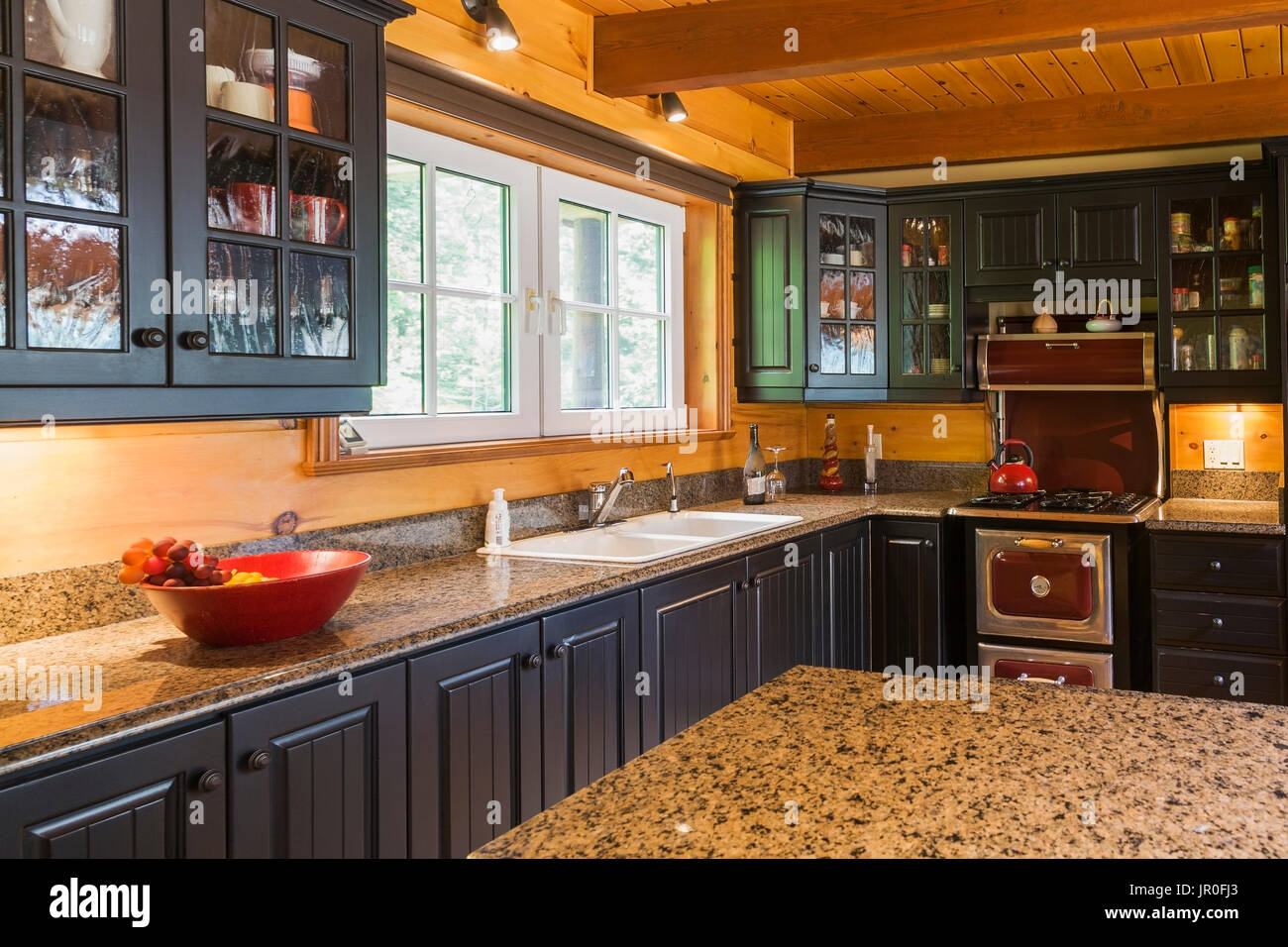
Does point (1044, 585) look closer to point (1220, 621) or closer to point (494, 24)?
point (1220, 621)

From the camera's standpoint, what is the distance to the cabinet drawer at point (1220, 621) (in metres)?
3.73

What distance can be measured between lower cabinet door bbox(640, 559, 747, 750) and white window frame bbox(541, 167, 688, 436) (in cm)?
78

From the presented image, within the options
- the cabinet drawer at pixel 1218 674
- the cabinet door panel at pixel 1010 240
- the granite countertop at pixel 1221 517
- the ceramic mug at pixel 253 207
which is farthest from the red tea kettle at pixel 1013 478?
the ceramic mug at pixel 253 207

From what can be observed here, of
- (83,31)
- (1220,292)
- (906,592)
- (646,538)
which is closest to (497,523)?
(646,538)

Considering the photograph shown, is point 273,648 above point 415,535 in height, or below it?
below

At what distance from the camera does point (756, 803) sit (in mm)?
1145

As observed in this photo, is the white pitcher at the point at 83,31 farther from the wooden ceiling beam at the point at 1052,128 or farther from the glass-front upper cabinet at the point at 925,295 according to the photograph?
the wooden ceiling beam at the point at 1052,128

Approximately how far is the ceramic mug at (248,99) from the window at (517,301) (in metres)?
0.70

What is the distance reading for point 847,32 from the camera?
10.4 feet

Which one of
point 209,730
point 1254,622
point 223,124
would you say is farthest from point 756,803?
point 1254,622

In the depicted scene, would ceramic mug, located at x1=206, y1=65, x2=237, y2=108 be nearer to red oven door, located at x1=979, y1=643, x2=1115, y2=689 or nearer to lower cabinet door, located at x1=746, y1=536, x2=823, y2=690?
lower cabinet door, located at x1=746, y1=536, x2=823, y2=690

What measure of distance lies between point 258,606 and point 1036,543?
2.97 meters

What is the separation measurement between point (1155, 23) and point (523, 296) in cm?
186

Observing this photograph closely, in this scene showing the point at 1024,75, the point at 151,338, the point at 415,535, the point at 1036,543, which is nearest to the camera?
the point at 151,338
